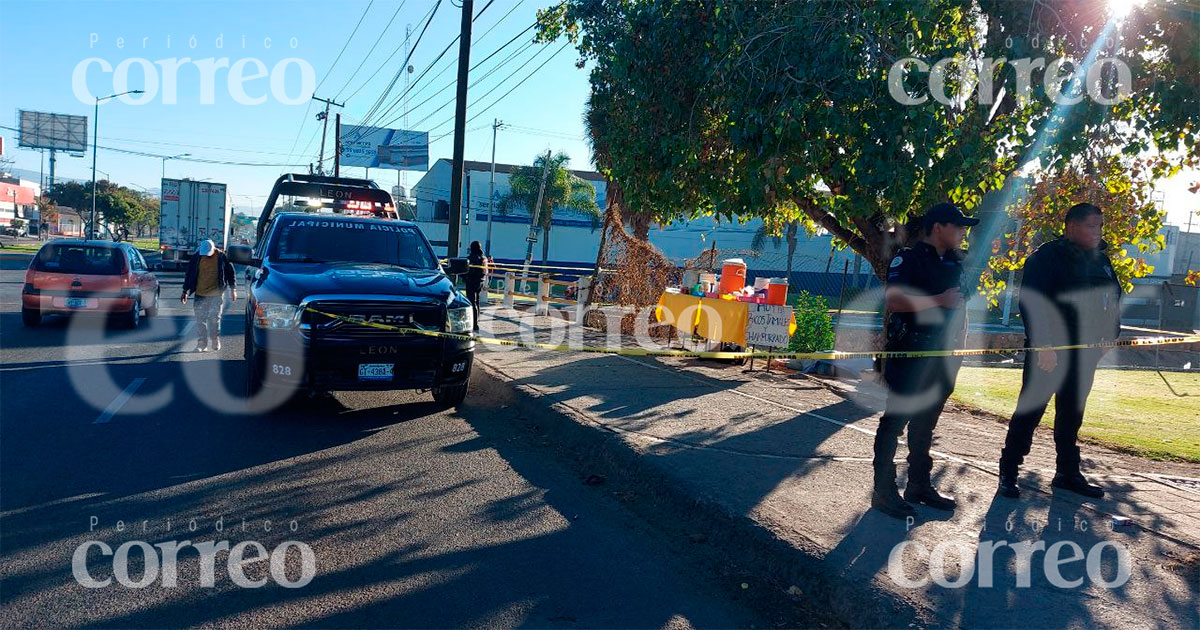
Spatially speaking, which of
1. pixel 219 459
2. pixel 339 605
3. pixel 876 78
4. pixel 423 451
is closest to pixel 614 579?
pixel 339 605

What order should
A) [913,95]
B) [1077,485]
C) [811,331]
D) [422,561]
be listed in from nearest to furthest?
[422,561]
[1077,485]
[913,95]
[811,331]

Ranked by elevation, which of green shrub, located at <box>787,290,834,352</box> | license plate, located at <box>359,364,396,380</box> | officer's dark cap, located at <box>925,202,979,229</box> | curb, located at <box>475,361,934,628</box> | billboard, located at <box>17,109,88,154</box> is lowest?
curb, located at <box>475,361,934,628</box>

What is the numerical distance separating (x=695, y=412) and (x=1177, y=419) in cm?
605

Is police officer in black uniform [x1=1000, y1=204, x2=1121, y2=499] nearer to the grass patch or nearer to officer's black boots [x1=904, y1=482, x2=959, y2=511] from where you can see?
officer's black boots [x1=904, y1=482, x2=959, y2=511]

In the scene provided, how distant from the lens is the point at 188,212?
3697 centimetres

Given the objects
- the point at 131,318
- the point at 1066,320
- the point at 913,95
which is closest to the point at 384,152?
the point at 131,318

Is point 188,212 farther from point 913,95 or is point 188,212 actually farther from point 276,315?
point 913,95

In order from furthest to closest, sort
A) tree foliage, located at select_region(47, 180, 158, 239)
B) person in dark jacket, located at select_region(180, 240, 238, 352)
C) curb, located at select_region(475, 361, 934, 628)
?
tree foliage, located at select_region(47, 180, 158, 239) → person in dark jacket, located at select_region(180, 240, 238, 352) → curb, located at select_region(475, 361, 934, 628)

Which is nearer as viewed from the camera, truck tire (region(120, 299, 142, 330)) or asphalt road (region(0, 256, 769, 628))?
asphalt road (region(0, 256, 769, 628))

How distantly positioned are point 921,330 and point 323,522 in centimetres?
387

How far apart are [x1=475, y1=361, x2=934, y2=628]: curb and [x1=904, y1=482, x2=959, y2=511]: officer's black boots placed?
1138 mm

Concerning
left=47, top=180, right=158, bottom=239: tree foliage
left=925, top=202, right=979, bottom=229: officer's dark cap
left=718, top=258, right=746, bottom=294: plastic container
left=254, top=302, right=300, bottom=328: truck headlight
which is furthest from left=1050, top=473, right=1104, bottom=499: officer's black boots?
left=47, top=180, right=158, bottom=239: tree foliage

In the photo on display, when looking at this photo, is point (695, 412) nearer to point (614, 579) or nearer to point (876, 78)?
point (876, 78)

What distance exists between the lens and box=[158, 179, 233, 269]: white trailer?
120ft
